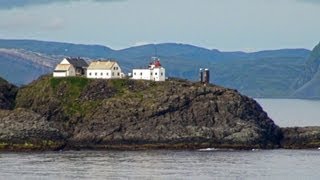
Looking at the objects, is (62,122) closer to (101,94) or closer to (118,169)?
(101,94)

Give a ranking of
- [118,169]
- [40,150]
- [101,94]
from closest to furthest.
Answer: [118,169] < [40,150] < [101,94]

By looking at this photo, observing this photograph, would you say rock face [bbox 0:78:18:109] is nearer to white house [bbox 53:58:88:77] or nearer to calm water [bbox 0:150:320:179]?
white house [bbox 53:58:88:77]

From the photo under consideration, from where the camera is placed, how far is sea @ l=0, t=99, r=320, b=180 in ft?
334

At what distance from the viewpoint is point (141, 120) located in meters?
130

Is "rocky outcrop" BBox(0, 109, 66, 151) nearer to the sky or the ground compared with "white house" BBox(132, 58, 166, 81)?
nearer to the ground

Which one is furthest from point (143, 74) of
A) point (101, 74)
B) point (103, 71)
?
point (101, 74)

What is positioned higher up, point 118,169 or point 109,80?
point 109,80

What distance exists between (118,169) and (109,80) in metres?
36.2

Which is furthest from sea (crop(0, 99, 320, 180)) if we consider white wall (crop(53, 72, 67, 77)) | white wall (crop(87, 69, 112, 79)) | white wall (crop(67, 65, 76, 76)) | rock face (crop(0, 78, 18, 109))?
white wall (crop(67, 65, 76, 76))

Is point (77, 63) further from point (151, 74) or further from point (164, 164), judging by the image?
point (164, 164)

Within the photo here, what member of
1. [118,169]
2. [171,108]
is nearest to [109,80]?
[171,108]

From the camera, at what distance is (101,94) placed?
137875 millimetres

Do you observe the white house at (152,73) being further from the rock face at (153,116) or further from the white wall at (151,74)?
the rock face at (153,116)

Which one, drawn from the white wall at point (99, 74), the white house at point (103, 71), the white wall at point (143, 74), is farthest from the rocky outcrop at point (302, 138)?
the white wall at point (99, 74)
